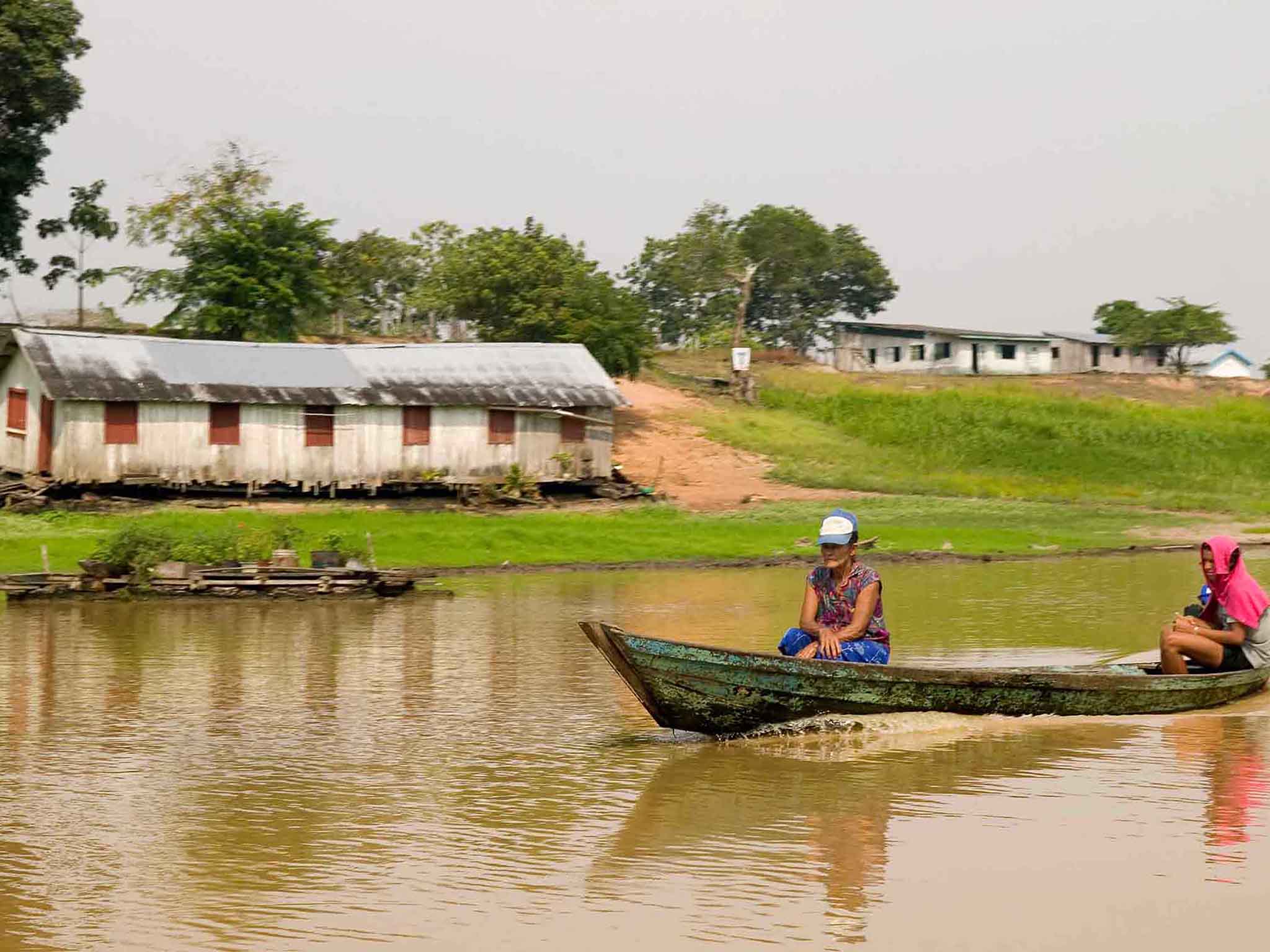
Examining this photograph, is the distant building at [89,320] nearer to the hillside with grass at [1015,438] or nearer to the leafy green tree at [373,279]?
the leafy green tree at [373,279]

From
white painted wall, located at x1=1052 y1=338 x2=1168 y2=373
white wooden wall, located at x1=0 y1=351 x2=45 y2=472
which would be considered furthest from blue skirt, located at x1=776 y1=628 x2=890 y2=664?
white painted wall, located at x1=1052 y1=338 x2=1168 y2=373

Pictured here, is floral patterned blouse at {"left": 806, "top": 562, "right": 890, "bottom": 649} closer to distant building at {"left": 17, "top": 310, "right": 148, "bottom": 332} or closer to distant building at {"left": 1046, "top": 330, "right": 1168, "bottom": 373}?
distant building at {"left": 17, "top": 310, "right": 148, "bottom": 332}

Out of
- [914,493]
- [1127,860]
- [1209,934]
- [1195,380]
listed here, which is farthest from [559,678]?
[1195,380]

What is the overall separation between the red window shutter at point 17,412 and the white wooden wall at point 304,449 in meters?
2.17

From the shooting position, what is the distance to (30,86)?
134 ft

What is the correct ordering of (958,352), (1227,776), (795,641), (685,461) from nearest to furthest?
(1227,776), (795,641), (685,461), (958,352)

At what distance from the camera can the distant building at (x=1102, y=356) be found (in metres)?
64.4

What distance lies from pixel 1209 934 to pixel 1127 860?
1181 millimetres

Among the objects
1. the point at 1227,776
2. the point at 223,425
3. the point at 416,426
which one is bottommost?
the point at 1227,776

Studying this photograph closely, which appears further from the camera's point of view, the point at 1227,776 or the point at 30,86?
the point at 30,86

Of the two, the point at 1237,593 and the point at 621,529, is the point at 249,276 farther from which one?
the point at 1237,593

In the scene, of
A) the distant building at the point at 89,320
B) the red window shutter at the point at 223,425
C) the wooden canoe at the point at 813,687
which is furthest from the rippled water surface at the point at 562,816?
the distant building at the point at 89,320

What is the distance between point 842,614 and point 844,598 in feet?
0.43

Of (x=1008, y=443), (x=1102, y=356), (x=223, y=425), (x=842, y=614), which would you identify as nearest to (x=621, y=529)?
(x=223, y=425)
